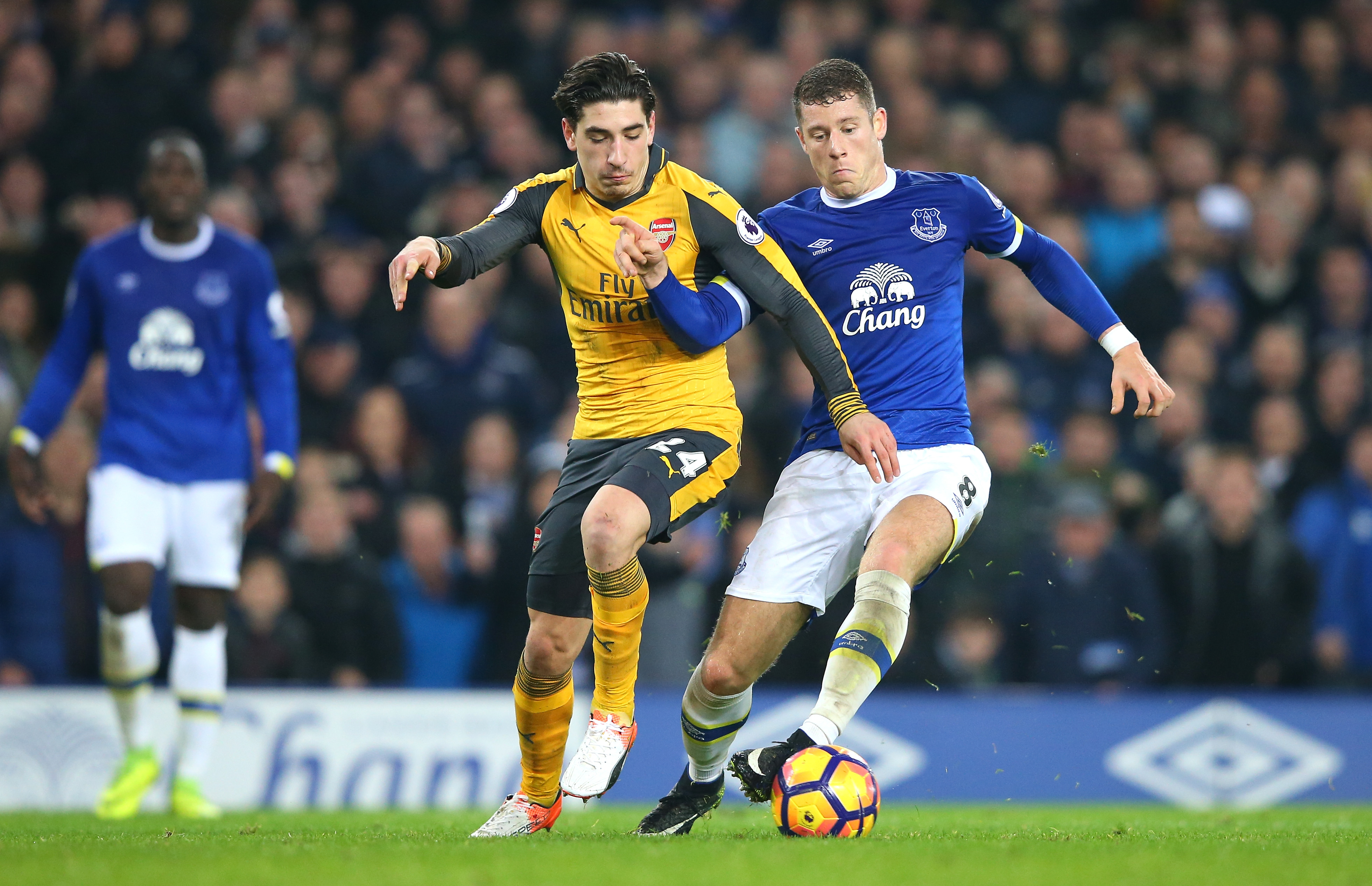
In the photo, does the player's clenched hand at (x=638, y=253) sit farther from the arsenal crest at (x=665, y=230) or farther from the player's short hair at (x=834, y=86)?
the player's short hair at (x=834, y=86)

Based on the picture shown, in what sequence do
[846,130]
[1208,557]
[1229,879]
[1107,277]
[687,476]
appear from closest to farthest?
[1229,879] → [687,476] → [846,130] → [1208,557] → [1107,277]

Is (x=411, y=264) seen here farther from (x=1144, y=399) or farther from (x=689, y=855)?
(x=1144, y=399)

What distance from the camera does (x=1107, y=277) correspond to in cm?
1130

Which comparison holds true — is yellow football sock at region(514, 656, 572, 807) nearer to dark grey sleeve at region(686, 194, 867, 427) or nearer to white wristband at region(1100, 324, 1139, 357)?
dark grey sleeve at region(686, 194, 867, 427)

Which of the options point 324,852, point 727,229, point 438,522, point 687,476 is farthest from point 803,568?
point 438,522

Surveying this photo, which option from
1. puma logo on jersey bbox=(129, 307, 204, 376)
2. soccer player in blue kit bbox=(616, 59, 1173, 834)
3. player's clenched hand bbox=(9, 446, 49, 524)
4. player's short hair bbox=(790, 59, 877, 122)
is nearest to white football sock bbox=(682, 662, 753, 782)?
soccer player in blue kit bbox=(616, 59, 1173, 834)

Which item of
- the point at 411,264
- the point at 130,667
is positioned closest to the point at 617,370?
the point at 411,264

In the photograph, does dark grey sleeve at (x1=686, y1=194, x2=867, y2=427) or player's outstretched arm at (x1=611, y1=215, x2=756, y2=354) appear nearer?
player's outstretched arm at (x1=611, y1=215, x2=756, y2=354)

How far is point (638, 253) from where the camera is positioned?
5090mm

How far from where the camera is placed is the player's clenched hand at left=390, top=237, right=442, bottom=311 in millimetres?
4945

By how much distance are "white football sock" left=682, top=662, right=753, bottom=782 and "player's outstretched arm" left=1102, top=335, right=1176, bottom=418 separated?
5.69 feet

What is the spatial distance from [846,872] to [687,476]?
173cm

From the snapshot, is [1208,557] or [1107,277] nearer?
[1208,557]

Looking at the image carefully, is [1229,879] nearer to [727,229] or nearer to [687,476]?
[687,476]
